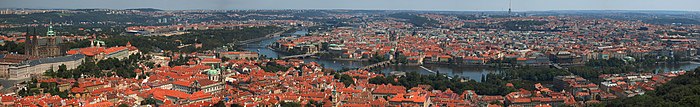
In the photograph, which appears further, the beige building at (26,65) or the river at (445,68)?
the river at (445,68)

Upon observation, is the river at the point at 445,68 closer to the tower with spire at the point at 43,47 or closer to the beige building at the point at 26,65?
the tower with spire at the point at 43,47

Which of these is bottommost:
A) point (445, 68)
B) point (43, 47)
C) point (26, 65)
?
point (445, 68)

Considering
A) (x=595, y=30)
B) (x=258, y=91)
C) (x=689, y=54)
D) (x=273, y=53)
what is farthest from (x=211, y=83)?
(x=595, y=30)

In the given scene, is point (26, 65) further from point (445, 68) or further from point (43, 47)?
point (445, 68)

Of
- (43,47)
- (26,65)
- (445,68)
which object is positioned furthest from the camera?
(445,68)

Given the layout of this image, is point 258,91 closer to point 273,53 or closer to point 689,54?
point 273,53

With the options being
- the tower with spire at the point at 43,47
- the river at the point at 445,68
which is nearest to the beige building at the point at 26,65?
the tower with spire at the point at 43,47

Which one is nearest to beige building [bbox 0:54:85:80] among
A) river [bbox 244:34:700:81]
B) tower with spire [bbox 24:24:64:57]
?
tower with spire [bbox 24:24:64:57]

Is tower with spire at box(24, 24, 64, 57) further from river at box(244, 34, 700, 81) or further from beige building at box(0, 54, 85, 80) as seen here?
river at box(244, 34, 700, 81)

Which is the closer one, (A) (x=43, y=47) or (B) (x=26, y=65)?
(B) (x=26, y=65)

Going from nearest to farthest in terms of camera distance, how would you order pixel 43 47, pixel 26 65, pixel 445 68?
pixel 26 65 → pixel 43 47 → pixel 445 68

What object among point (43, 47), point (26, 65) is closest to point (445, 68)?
point (43, 47)

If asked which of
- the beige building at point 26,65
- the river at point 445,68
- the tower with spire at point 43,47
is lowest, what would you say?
the river at point 445,68
